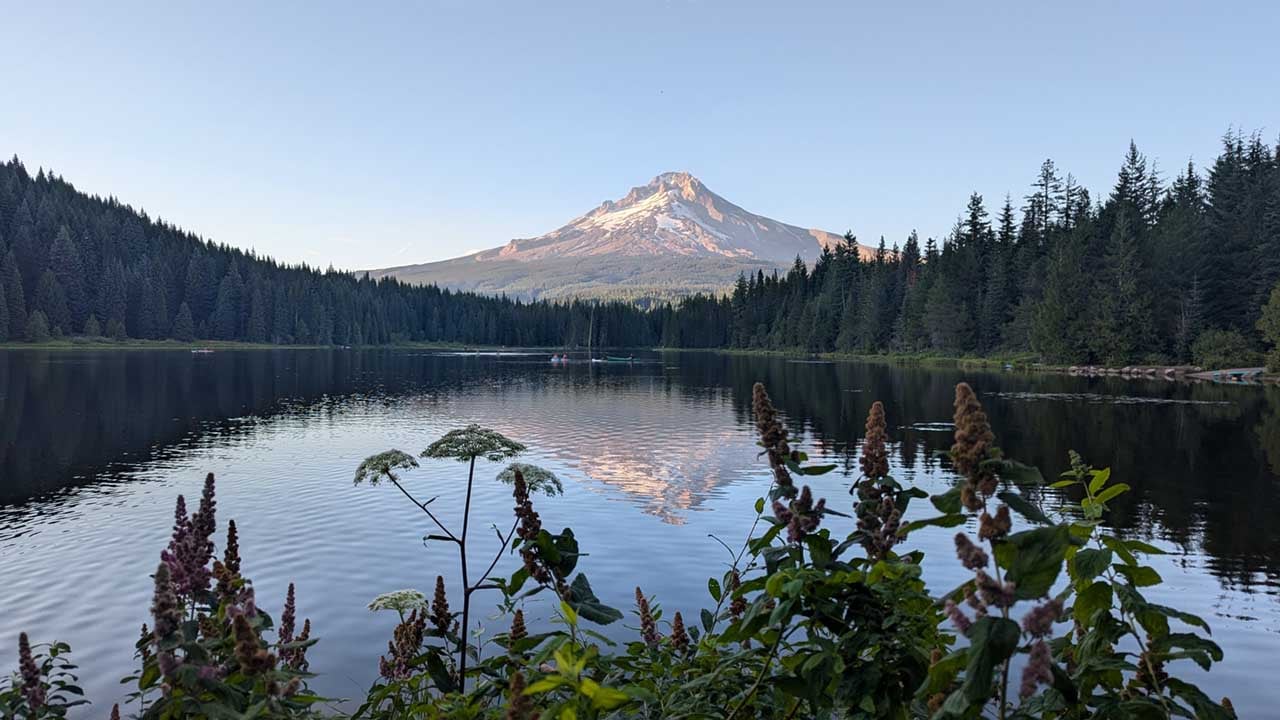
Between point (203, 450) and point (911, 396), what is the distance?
48642 millimetres

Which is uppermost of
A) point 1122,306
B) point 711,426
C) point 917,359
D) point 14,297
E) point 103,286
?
point 103,286

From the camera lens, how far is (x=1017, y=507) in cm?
243

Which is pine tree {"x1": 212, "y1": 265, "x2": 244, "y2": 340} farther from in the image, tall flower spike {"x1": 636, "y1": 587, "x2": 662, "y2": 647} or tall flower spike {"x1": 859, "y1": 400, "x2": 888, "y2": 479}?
tall flower spike {"x1": 859, "y1": 400, "x2": 888, "y2": 479}

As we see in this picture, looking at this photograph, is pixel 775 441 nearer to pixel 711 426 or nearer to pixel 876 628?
pixel 876 628

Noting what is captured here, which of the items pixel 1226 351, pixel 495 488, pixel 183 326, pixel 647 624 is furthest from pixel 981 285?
pixel 183 326

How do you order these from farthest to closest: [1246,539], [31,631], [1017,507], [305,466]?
[305,466] < [1246,539] < [31,631] < [1017,507]

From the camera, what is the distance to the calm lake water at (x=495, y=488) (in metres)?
14.5

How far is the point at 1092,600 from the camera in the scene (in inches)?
132

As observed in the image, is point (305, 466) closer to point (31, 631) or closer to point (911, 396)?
point (31, 631)

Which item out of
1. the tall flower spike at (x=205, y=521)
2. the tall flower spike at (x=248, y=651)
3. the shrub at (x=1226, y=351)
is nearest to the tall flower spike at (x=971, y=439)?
the tall flower spike at (x=248, y=651)

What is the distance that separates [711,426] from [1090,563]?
4114 centimetres

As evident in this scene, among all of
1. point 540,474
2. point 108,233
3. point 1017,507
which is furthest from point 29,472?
point 108,233

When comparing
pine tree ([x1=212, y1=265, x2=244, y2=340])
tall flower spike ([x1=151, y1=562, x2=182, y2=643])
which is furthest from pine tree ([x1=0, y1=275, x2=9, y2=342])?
tall flower spike ([x1=151, y1=562, x2=182, y2=643])

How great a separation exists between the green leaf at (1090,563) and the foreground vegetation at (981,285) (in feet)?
285
